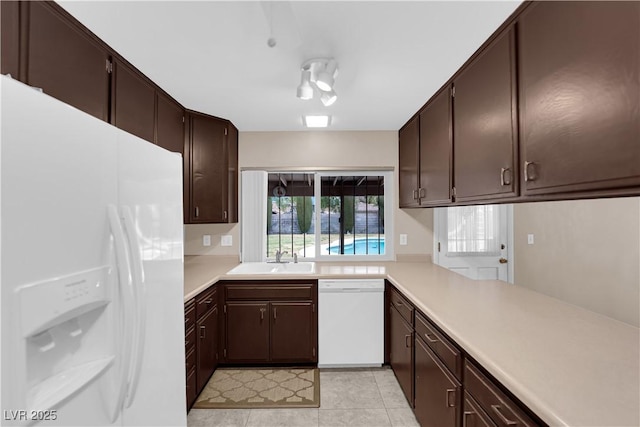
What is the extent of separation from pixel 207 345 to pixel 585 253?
3196 millimetres

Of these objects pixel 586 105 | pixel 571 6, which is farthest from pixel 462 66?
pixel 586 105

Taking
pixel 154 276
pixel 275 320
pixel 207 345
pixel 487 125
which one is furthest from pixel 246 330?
pixel 487 125

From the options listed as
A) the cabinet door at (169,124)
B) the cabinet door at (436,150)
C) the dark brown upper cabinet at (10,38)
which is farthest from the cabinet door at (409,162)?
the dark brown upper cabinet at (10,38)

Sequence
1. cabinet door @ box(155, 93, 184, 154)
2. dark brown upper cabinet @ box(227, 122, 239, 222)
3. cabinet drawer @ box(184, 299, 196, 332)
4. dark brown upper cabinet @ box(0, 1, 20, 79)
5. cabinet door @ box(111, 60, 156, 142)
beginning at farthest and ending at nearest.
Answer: dark brown upper cabinet @ box(227, 122, 239, 222)
cabinet door @ box(155, 93, 184, 154)
cabinet drawer @ box(184, 299, 196, 332)
cabinet door @ box(111, 60, 156, 142)
dark brown upper cabinet @ box(0, 1, 20, 79)

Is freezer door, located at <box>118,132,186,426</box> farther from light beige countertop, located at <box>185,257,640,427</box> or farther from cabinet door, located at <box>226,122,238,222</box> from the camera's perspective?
cabinet door, located at <box>226,122,238,222</box>

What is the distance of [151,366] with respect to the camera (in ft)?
3.34

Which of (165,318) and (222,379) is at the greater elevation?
(165,318)

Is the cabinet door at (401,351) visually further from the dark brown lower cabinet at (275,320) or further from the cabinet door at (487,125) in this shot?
the cabinet door at (487,125)

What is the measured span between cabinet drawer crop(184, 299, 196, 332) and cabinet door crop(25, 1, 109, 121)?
122 cm

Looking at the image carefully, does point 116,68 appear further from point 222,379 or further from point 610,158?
point 222,379

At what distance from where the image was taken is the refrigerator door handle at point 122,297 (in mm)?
824

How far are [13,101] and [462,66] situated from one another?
6.56 feet

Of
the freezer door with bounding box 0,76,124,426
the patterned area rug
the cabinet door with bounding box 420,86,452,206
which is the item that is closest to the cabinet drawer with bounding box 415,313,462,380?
the cabinet door with bounding box 420,86,452,206

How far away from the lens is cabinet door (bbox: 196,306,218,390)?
2.22 m
